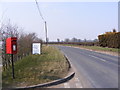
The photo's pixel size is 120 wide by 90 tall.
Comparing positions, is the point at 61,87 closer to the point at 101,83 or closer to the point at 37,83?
the point at 37,83

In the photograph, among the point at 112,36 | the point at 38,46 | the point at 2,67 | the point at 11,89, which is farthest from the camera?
the point at 112,36

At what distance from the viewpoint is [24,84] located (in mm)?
7203

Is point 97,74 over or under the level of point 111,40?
under

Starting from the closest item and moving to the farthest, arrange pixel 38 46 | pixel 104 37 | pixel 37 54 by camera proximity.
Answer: pixel 38 46 < pixel 37 54 < pixel 104 37

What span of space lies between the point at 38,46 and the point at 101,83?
1288 cm

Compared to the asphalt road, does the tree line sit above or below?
above

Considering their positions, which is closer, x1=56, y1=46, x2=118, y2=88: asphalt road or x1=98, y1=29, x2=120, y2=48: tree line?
x1=56, y1=46, x2=118, y2=88: asphalt road

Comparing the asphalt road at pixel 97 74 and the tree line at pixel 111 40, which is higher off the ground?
the tree line at pixel 111 40

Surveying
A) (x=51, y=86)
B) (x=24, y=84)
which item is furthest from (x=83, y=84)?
(x=24, y=84)

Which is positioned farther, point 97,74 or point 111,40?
point 111,40

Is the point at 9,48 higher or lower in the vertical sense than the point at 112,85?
higher

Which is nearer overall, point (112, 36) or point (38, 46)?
point (38, 46)

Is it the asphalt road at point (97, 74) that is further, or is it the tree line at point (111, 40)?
the tree line at point (111, 40)

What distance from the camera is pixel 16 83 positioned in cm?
743
